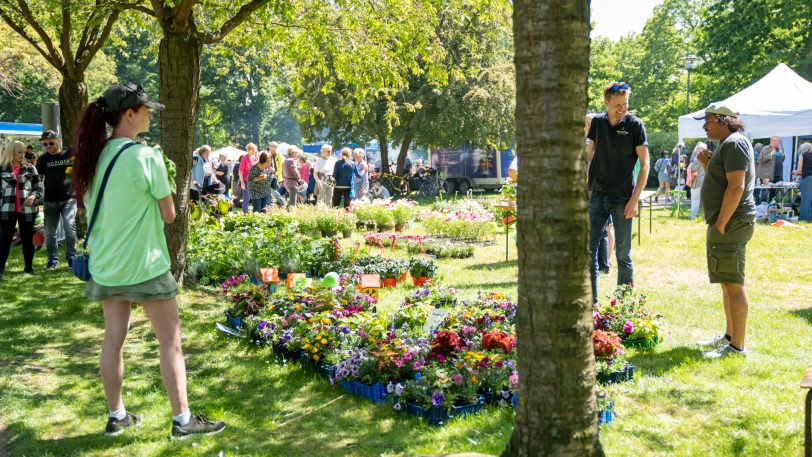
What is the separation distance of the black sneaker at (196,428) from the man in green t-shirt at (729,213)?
348cm

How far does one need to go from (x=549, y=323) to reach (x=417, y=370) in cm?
205

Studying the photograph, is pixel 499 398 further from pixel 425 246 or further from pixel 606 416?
pixel 425 246

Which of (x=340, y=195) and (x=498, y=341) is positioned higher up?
(x=340, y=195)

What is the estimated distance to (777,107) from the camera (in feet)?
49.6

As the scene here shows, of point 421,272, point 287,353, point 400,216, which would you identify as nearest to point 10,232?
point 421,272

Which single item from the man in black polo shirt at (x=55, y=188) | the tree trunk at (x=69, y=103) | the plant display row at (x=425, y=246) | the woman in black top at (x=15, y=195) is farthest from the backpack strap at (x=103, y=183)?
the tree trunk at (x=69, y=103)

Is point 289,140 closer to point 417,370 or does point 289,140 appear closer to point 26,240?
point 26,240

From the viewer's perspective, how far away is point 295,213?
1323cm

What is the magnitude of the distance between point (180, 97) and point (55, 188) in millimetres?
3093

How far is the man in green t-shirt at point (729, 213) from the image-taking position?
16.4ft

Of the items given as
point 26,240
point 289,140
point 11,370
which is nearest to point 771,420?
point 11,370

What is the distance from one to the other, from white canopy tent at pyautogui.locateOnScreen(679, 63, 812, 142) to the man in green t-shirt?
1016 centimetres

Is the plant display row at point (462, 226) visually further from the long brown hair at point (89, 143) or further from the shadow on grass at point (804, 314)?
the long brown hair at point (89, 143)

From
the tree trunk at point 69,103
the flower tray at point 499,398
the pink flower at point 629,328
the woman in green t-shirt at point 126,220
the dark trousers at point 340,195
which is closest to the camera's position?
the woman in green t-shirt at point 126,220
